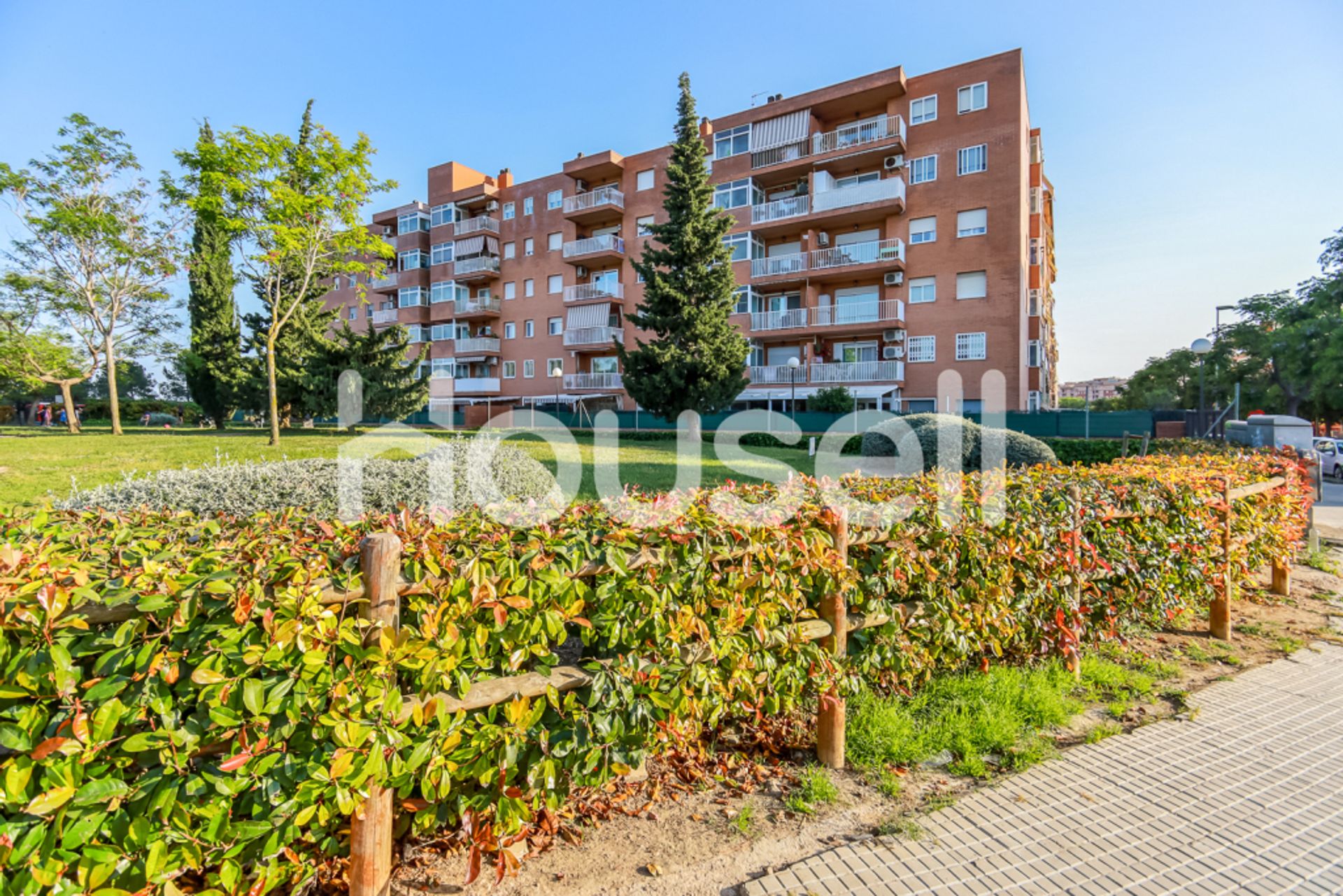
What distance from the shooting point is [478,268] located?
124 feet

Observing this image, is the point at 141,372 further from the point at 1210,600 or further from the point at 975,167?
the point at 1210,600

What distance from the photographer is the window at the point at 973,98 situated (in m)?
23.9

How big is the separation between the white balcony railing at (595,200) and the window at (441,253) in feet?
32.9

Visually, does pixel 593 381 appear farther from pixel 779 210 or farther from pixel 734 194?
pixel 779 210

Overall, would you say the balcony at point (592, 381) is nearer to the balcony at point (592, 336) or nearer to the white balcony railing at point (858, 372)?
the balcony at point (592, 336)

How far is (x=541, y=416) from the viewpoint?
91.9 ft

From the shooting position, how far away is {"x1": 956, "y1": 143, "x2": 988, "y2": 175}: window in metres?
23.8

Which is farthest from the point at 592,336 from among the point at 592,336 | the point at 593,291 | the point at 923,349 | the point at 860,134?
the point at 923,349

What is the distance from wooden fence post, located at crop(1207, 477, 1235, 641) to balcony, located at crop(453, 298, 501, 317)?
3749 centimetres

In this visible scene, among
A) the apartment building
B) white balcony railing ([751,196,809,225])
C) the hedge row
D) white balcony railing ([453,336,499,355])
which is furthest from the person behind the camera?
white balcony railing ([453,336,499,355])

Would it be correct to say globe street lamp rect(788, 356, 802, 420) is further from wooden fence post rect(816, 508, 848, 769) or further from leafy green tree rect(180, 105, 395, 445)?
wooden fence post rect(816, 508, 848, 769)

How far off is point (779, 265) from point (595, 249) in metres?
10.6

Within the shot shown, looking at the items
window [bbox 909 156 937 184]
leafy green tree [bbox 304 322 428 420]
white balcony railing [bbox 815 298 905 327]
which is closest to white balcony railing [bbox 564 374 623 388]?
white balcony railing [bbox 815 298 905 327]

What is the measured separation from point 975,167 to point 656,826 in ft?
90.2
